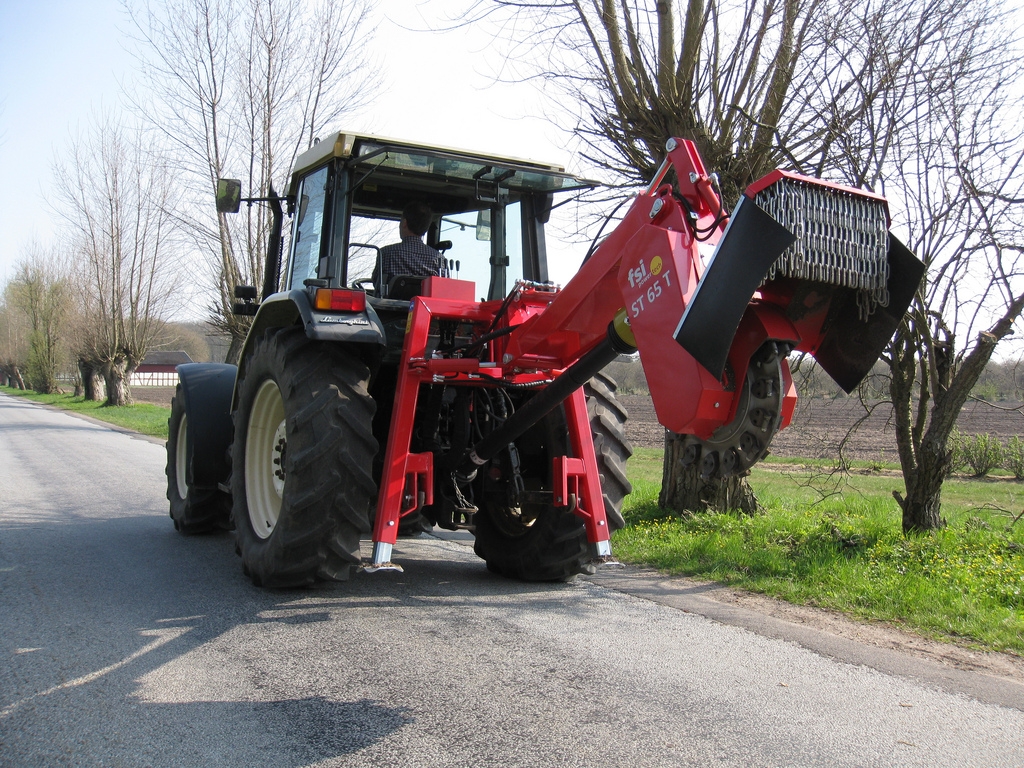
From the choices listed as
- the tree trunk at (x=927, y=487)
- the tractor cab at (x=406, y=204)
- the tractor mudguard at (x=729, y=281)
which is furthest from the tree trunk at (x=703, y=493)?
the tractor mudguard at (x=729, y=281)

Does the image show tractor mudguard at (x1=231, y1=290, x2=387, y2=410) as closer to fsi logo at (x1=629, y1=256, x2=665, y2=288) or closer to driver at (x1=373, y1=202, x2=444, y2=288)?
driver at (x1=373, y1=202, x2=444, y2=288)

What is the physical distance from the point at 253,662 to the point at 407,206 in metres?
3.13

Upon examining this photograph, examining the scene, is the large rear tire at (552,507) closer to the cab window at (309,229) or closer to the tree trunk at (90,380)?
the cab window at (309,229)

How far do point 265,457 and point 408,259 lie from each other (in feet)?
5.10

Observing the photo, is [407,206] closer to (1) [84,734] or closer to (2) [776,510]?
(1) [84,734]

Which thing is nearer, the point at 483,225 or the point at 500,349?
the point at 500,349

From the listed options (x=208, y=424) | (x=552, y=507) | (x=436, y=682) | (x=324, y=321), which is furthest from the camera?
(x=208, y=424)

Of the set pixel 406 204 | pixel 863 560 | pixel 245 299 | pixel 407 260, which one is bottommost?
A: pixel 863 560

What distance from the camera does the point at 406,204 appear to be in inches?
221

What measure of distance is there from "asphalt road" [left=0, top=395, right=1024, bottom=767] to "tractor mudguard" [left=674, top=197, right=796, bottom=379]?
131cm

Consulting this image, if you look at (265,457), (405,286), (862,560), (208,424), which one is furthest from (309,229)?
(862,560)

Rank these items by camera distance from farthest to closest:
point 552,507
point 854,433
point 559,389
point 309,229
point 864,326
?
point 854,433 < point 309,229 < point 552,507 < point 559,389 < point 864,326

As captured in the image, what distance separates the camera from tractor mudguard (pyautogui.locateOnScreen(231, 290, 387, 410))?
433 centimetres

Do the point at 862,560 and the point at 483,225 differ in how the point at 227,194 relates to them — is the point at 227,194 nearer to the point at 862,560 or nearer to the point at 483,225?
the point at 483,225
